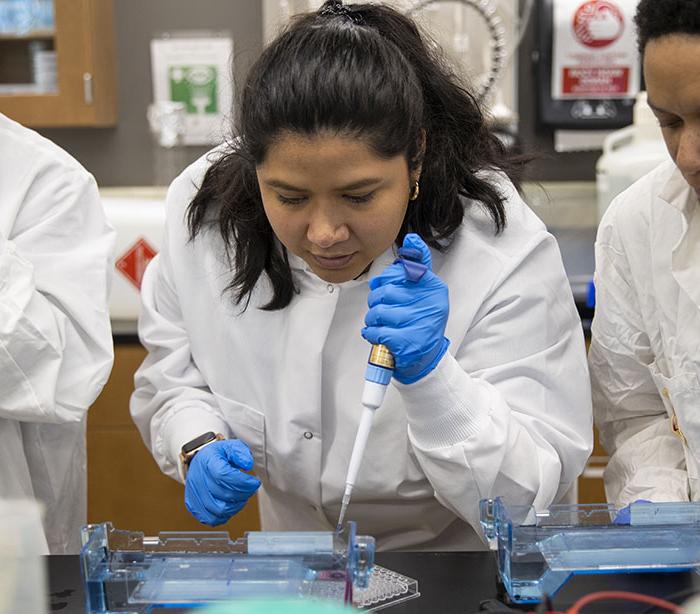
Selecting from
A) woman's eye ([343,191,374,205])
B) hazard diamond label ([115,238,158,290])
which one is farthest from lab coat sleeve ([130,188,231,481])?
hazard diamond label ([115,238,158,290])

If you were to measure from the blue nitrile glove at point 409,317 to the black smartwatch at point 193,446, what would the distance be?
0.34 meters

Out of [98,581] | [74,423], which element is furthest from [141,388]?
[98,581]

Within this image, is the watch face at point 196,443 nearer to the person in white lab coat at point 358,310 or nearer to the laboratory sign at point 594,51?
the person in white lab coat at point 358,310

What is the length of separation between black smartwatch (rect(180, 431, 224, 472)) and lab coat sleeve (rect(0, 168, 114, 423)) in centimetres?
22

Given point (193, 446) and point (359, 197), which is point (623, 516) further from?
point (193, 446)

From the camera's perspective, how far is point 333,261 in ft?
4.64

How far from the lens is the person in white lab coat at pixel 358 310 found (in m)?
1.33

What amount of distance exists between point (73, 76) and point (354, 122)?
6.59 ft

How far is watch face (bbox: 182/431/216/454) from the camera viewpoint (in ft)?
4.91

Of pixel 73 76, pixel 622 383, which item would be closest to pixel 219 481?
pixel 622 383

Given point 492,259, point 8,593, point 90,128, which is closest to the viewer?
point 8,593

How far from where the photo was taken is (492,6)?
3.06 m

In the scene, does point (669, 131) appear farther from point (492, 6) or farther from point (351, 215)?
point (492, 6)

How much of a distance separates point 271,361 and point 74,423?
1.36ft
